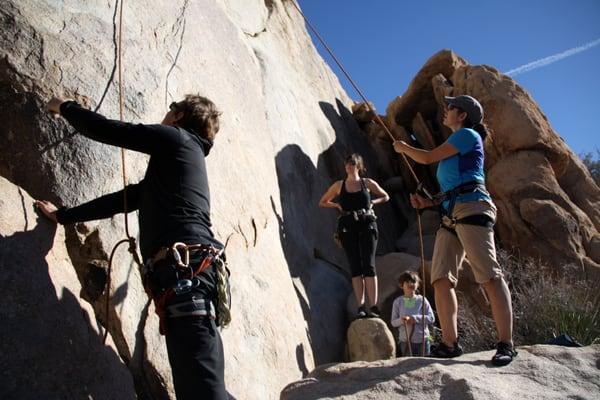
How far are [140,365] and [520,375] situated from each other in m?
2.79

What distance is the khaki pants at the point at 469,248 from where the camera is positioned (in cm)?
486

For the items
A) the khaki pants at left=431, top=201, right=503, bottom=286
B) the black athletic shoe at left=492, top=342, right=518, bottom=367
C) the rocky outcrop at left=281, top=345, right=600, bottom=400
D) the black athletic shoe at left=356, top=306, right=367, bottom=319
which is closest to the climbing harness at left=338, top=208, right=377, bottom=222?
the black athletic shoe at left=356, top=306, right=367, bottom=319

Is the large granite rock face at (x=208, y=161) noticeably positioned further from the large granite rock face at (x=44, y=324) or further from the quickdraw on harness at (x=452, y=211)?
the quickdraw on harness at (x=452, y=211)

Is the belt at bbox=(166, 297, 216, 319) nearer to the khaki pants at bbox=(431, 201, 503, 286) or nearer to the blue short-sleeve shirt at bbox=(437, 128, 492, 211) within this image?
the khaki pants at bbox=(431, 201, 503, 286)

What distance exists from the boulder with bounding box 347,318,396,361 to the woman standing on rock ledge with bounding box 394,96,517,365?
240 centimetres

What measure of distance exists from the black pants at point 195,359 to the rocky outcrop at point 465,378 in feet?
4.40

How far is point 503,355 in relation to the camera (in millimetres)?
4707

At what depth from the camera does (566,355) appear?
484 cm

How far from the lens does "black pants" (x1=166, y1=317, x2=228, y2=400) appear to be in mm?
3229

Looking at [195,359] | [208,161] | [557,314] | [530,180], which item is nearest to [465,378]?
[195,359]

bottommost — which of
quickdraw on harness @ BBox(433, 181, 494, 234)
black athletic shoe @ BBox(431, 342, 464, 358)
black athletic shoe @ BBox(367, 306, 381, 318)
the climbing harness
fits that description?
black athletic shoe @ BBox(431, 342, 464, 358)

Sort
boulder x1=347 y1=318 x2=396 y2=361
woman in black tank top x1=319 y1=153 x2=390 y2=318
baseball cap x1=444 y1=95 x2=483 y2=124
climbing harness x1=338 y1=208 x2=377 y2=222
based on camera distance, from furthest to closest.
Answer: climbing harness x1=338 y1=208 x2=377 y2=222, woman in black tank top x1=319 y1=153 x2=390 y2=318, boulder x1=347 y1=318 x2=396 y2=361, baseball cap x1=444 y1=95 x2=483 y2=124

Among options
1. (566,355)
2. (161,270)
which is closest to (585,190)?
(566,355)

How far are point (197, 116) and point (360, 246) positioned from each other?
472 cm
